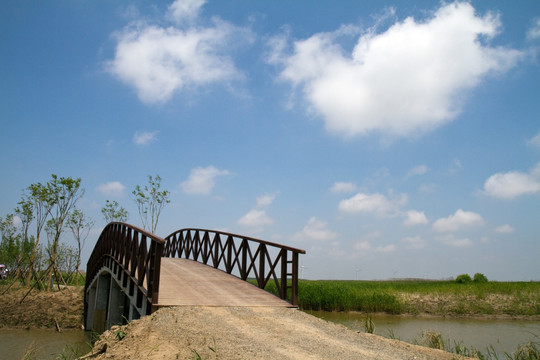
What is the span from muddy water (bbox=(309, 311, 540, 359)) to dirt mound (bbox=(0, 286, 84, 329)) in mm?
12606

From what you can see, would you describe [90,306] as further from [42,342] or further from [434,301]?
[434,301]

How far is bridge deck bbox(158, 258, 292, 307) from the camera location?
8.80 meters

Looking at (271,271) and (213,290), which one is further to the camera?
(271,271)

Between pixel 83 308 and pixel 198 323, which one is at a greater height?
pixel 198 323

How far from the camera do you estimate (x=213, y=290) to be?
1031 centimetres

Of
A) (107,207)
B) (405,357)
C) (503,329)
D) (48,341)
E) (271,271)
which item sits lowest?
(48,341)

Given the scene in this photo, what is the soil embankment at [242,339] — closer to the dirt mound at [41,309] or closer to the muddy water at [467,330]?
the muddy water at [467,330]

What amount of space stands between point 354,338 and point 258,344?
6.30 feet

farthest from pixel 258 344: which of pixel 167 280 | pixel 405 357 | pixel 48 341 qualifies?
pixel 48 341

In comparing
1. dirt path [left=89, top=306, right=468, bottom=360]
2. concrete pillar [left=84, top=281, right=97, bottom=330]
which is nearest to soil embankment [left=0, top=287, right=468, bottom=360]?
dirt path [left=89, top=306, right=468, bottom=360]

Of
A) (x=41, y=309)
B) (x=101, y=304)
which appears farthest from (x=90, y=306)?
(x=41, y=309)

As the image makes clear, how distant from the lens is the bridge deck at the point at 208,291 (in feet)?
28.9

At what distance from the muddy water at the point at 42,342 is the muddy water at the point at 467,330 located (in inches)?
375

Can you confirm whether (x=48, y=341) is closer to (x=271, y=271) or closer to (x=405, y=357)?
(x=271, y=271)
